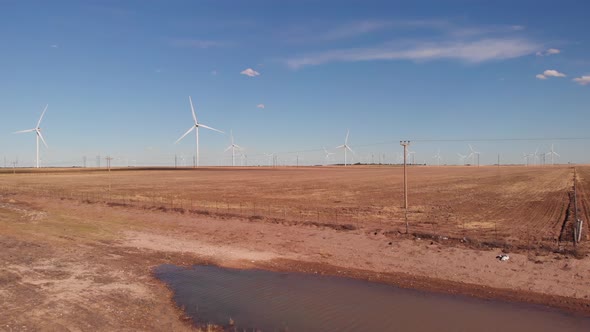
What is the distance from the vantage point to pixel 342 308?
14.1 metres

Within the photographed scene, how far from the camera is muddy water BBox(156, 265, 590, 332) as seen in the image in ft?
41.9

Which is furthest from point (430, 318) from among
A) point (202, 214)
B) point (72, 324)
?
point (202, 214)

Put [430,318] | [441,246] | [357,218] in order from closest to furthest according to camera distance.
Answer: [430,318]
[441,246]
[357,218]

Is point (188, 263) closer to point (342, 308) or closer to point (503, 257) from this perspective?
point (342, 308)

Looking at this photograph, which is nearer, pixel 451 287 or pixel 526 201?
pixel 451 287

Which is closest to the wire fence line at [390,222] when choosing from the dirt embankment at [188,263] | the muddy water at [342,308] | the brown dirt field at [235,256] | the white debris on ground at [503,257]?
the brown dirt field at [235,256]

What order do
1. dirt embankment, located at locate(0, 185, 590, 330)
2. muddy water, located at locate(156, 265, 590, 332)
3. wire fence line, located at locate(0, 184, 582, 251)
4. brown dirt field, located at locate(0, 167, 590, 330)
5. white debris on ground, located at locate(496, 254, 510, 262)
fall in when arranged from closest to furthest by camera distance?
muddy water, located at locate(156, 265, 590, 332), dirt embankment, located at locate(0, 185, 590, 330), brown dirt field, located at locate(0, 167, 590, 330), white debris on ground, located at locate(496, 254, 510, 262), wire fence line, located at locate(0, 184, 582, 251)

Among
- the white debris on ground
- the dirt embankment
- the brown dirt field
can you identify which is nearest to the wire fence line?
the brown dirt field

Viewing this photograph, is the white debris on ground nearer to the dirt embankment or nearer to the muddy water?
the dirt embankment

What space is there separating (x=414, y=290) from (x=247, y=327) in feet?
22.1

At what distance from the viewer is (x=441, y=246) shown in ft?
70.3

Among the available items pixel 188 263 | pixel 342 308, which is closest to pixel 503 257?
pixel 342 308

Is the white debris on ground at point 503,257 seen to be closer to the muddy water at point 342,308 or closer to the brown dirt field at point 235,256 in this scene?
the brown dirt field at point 235,256

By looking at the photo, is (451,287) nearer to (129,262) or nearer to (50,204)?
(129,262)
